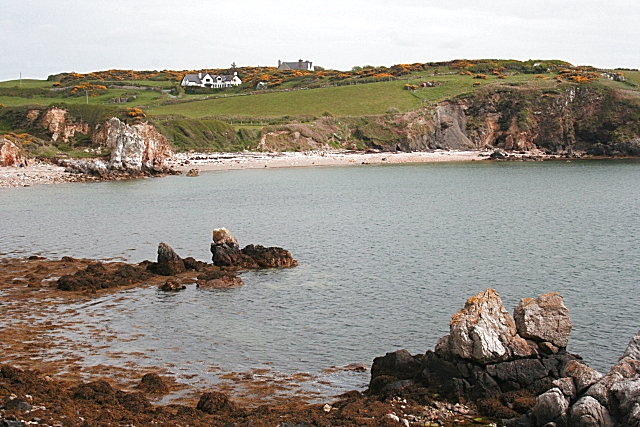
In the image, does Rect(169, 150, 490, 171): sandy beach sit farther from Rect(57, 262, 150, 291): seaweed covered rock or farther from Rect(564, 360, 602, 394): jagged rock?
Rect(564, 360, 602, 394): jagged rock

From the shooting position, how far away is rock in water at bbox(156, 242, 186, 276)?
34.1m

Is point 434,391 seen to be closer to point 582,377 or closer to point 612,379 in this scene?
point 582,377

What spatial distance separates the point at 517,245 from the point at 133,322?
24697mm

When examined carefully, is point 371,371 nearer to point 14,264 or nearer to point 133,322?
point 133,322

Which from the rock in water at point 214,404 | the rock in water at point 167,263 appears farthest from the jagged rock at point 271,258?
the rock in water at point 214,404

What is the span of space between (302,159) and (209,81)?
2968 inches

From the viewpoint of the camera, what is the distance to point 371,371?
19.7 meters

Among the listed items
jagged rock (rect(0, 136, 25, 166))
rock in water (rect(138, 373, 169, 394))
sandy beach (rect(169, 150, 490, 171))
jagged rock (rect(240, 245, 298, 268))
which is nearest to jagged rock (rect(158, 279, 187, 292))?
jagged rock (rect(240, 245, 298, 268))

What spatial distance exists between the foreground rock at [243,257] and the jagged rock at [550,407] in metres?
21.5

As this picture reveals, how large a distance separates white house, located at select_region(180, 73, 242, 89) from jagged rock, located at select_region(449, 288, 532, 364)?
507 feet

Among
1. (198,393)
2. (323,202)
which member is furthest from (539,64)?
(198,393)

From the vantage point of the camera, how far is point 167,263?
3412 cm

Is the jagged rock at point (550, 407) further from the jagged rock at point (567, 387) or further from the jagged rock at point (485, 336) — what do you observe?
the jagged rock at point (485, 336)

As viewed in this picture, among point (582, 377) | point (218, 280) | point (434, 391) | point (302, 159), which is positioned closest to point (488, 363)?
point (434, 391)
